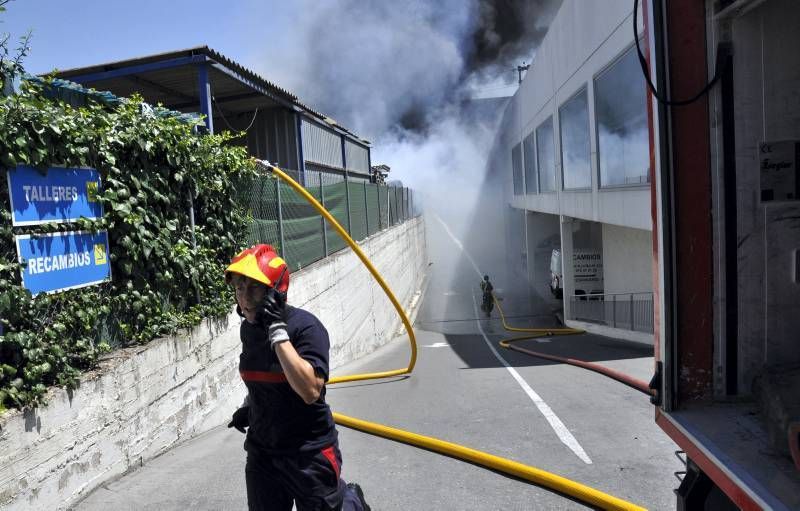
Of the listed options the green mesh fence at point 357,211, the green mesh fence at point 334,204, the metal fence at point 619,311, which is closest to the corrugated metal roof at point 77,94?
the green mesh fence at point 334,204

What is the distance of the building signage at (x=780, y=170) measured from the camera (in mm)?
2383

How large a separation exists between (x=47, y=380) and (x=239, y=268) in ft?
6.77

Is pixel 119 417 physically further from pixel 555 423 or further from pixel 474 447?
pixel 555 423

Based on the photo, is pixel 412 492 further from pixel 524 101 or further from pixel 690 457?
pixel 524 101

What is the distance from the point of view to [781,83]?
241cm

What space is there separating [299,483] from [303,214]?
7.18 m

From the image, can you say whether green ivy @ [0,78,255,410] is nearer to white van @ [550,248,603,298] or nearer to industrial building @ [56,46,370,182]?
industrial building @ [56,46,370,182]

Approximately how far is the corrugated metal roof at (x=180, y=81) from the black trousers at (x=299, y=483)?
27.4ft

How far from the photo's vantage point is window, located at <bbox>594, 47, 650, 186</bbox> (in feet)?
36.8

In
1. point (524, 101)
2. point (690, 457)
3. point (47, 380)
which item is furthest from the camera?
point (524, 101)

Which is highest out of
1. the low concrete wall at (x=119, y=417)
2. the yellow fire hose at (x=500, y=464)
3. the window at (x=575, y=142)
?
the window at (x=575, y=142)

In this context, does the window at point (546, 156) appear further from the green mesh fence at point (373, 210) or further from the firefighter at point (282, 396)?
the firefighter at point (282, 396)

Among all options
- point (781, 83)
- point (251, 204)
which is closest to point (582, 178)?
point (251, 204)

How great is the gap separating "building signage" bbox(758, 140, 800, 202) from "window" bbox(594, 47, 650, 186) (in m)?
8.93
